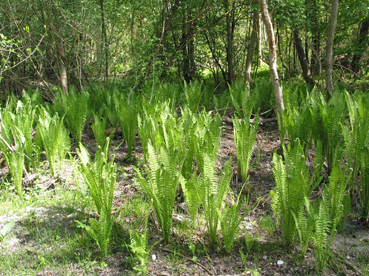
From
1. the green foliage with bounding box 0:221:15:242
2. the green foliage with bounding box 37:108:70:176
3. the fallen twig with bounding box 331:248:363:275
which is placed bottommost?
the fallen twig with bounding box 331:248:363:275

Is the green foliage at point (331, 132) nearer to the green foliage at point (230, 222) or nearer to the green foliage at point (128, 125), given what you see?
the green foliage at point (230, 222)

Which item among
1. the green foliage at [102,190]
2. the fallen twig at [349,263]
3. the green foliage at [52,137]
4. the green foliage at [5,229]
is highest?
the green foliage at [52,137]

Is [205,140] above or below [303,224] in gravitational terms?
above

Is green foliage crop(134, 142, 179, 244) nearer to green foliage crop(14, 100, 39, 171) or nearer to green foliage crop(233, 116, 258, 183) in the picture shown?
green foliage crop(233, 116, 258, 183)

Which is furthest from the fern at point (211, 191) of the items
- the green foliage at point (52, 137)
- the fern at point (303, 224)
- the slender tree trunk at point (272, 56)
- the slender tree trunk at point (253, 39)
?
the slender tree trunk at point (253, 39)

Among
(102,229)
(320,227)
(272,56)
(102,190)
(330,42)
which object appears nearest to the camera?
(320,227)

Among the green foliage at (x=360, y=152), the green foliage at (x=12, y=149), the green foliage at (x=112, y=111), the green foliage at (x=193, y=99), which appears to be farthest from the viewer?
Result: the green foliage at (x=193, y=99)

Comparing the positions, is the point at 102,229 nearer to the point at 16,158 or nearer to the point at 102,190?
the point at 102,190

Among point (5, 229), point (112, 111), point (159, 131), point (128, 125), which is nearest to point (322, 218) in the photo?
point (159, 131)

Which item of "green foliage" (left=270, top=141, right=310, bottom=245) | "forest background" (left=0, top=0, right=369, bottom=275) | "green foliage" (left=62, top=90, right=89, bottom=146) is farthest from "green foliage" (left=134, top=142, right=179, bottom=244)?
"green foliage" (left=62, top=90, right=89, bottom=146)

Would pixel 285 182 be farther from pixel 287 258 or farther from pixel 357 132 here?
pixel 357 132

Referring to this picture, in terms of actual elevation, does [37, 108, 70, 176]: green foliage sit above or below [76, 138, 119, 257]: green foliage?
above

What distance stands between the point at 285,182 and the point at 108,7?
184 inches

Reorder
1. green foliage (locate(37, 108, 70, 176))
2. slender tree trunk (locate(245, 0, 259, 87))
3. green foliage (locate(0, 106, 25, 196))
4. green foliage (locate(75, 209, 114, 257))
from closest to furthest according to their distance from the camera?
green foliage (locate(75, 209, 114, 257)) → green foliage (locate(0, 106, 25, 196)) → green foliage (locate(37, 108, 70, 176)) → slender tree trunk (locate(245, 0, 259, 87))
